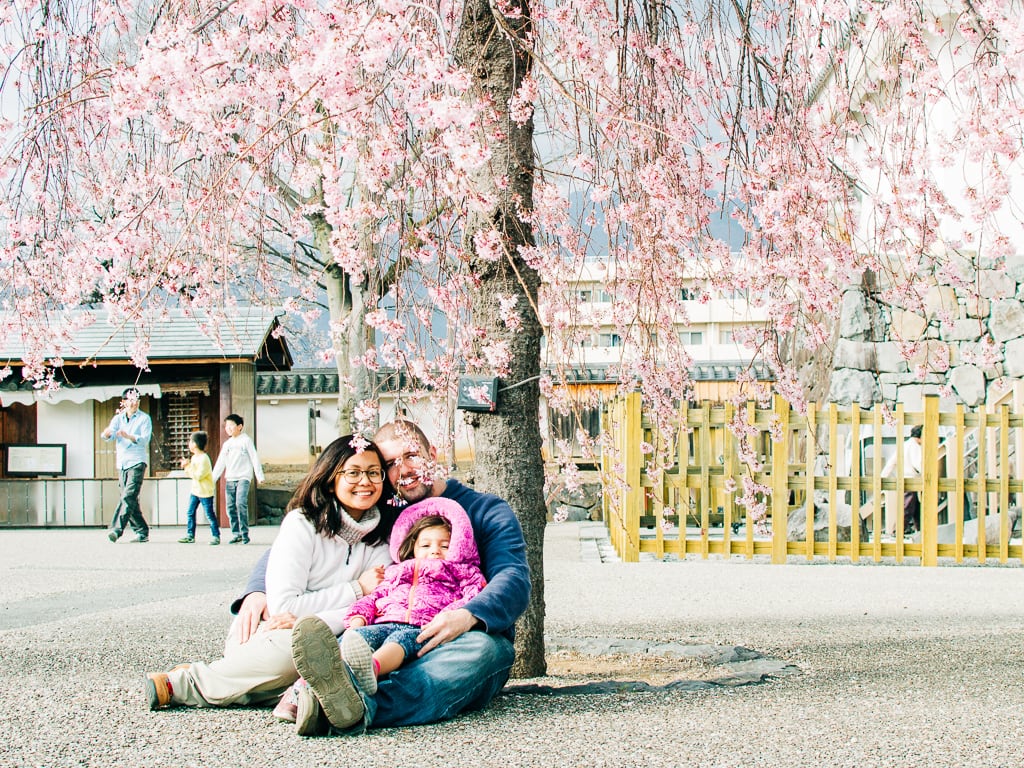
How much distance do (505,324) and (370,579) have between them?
1.21 m

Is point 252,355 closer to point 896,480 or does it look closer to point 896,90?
point 896,480

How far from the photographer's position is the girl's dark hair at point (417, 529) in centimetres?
341

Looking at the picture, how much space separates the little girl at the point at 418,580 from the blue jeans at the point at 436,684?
2.2 inches

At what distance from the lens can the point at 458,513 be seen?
3420 mm

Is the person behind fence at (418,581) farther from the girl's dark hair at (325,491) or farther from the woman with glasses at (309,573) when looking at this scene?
the girl's dark hair at (325,491)

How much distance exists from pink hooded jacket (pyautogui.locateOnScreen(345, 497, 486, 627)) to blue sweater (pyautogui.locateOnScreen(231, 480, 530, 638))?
0.20ft

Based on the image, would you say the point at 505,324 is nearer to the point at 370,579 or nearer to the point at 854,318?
the point at 370,579

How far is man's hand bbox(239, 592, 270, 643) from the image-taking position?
3381mm

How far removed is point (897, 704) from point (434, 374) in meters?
2.18

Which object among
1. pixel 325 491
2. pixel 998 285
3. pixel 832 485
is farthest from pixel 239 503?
pixel 998 285

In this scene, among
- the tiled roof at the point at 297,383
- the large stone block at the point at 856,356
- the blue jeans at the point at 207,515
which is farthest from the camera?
the tiled roof at the point at 297,383

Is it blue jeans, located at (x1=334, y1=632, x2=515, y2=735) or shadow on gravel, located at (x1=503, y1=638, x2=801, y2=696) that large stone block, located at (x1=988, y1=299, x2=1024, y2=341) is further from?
blue jeans, located at (x1=334, y1=632, x2=515, y2=735)

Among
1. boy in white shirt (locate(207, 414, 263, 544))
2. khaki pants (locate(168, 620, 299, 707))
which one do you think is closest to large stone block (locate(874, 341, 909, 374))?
boy in white shirt (locate(207, 414, 263, 544))

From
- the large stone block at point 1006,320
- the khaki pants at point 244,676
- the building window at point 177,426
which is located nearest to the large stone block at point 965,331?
the large stone block at point 1006,320
